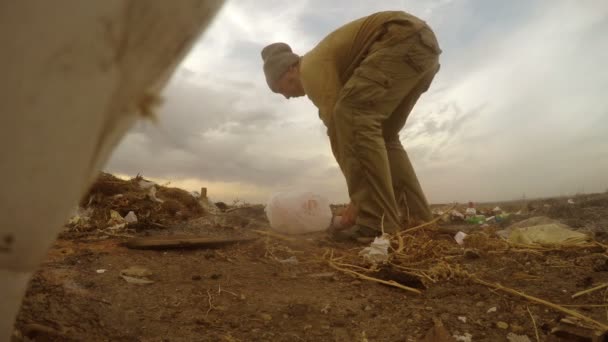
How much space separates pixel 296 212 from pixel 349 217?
49cm

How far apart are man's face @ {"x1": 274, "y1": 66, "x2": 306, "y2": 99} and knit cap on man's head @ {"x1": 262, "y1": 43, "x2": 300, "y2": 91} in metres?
0.04

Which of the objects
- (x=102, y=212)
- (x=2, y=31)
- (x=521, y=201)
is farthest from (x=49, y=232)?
(x=521, y=201)

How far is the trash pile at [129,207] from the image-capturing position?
3.23 metres

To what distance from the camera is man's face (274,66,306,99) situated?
3439 mm

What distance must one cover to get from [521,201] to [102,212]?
664cm

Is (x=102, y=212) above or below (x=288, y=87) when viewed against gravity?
below

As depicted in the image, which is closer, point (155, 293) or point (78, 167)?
point (78, 167)

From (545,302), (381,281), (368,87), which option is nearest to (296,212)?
(368,87)

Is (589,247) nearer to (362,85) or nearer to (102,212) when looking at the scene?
(362,85)

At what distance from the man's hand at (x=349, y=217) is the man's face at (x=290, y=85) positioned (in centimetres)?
111

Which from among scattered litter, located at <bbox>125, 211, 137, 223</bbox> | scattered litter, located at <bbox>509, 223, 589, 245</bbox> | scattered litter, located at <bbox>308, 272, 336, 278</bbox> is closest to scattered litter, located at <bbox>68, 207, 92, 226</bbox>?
scattered litter, located at <bbox>125, 211, 137, 223</bbox>

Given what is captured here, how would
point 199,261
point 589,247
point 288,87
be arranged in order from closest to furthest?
point 199,261
point 589,247
point 288,87

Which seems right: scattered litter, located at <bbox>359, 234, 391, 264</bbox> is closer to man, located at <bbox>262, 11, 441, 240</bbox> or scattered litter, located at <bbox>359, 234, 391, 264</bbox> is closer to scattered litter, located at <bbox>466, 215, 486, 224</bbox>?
man, located at <bbox>262, 11, 441, 240</bbox>

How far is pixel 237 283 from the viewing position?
1.83 meters
